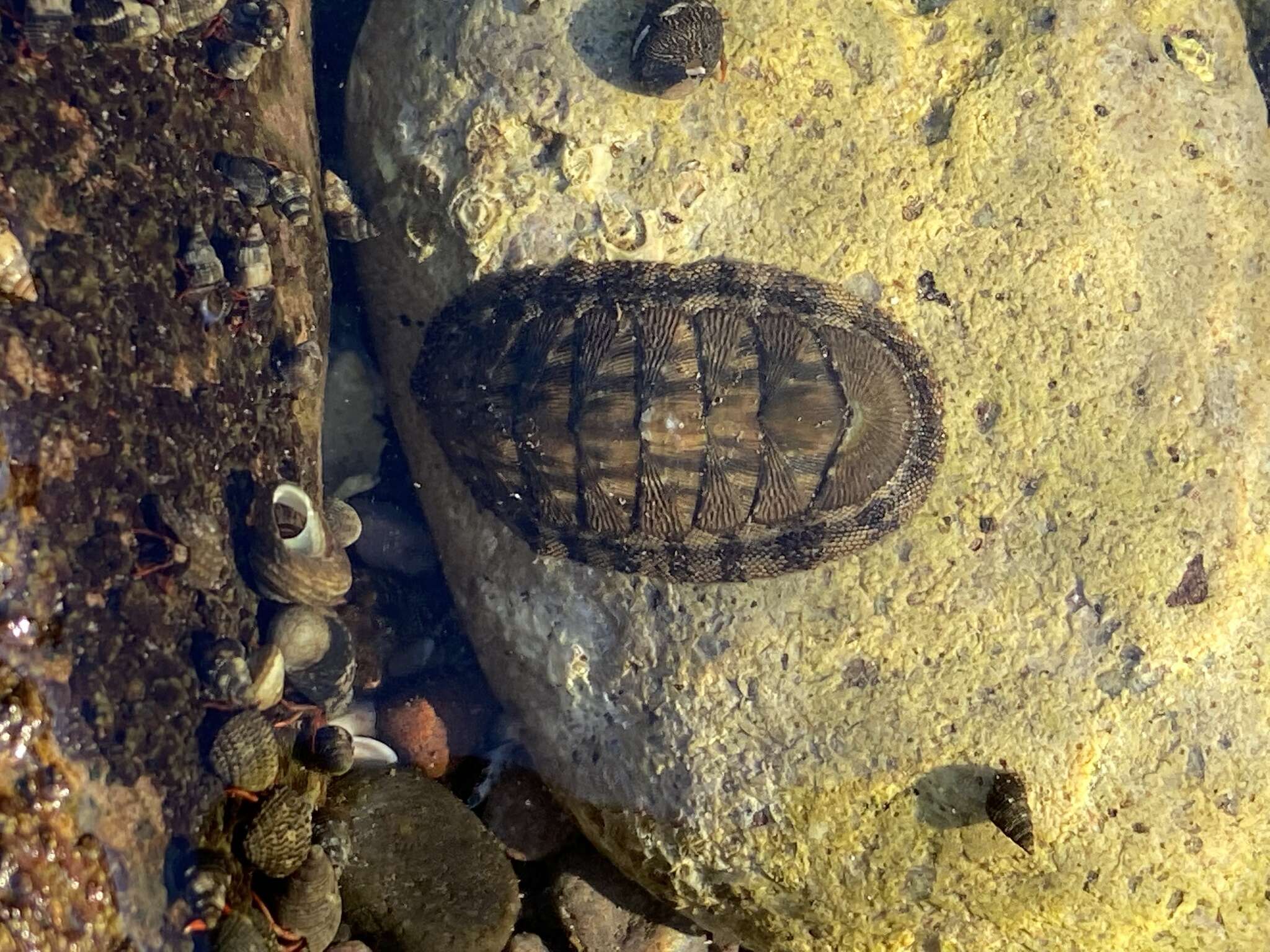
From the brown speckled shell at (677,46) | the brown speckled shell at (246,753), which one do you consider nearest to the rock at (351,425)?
the brown speckled shell at (246,753)

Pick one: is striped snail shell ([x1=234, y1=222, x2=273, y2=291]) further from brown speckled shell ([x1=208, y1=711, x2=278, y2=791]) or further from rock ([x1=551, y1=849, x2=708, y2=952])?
rock ([x1=551, y1=849, x2=708, y2=952])

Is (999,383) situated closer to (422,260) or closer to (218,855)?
(422,260)

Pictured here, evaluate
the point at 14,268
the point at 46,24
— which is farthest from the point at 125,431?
the point at 46,24

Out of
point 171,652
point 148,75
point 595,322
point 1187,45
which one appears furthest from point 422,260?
point 1187,45

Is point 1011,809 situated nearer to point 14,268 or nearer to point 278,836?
point 278,836

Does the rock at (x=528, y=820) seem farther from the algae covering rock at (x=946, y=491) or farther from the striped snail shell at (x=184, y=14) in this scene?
the striped snail shell at (x=184, y=14)

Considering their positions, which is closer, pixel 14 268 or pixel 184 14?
pixel 14 268
